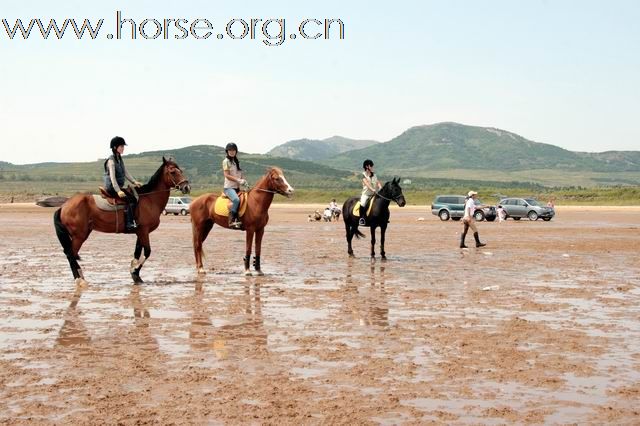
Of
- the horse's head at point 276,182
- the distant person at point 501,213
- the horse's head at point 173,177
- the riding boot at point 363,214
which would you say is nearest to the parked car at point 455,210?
the distant person at point 501,213

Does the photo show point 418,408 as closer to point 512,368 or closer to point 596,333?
point 512,368

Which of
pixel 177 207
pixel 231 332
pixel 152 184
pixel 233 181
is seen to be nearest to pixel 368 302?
pixel 231 332

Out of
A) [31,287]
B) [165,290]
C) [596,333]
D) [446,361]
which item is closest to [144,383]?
[446,361]

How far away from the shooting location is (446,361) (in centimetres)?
875

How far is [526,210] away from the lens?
59.6m

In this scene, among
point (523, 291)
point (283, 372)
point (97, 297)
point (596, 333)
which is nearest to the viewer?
point (283, 372)

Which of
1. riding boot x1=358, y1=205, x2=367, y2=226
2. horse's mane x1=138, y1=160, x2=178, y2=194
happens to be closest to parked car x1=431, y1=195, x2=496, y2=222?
riding boot x1=358, y1=205, x2=367, y2=226

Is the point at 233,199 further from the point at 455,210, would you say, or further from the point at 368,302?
the point at 455,210

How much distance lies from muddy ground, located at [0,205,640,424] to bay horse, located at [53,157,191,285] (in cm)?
71

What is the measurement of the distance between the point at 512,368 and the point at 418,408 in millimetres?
1917

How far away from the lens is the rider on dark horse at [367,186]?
73.6 ft

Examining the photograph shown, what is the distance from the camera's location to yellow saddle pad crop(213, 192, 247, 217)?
18.0 meters

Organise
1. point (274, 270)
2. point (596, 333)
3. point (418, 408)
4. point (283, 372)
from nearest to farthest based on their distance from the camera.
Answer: point (418, 408) → point (283, 372) → point (596, 333) → point (274, 270)

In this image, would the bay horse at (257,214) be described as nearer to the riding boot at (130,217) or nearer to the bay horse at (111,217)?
the bay horse at (111,217)
